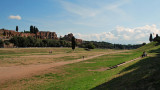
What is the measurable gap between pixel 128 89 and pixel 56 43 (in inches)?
4733

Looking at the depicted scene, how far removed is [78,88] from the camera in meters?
11.4

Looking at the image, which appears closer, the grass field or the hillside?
the hillside

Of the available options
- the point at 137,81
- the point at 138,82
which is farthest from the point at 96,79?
the point at 138,82

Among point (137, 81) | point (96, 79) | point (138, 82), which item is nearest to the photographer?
point (138, 82)

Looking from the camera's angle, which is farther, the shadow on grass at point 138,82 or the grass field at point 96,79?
the grass field at point 96,79

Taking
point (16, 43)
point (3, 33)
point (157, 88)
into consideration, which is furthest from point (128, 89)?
point (3, 33)

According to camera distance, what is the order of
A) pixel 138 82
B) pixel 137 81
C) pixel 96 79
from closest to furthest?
pixel 138 82
pixel 137 81
pixel 96 79

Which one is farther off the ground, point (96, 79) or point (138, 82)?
point (138, 82)

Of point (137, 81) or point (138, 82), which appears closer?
point (138, 82)

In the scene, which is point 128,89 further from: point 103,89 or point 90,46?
point 90,46

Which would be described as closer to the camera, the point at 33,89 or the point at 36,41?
the point at 33,89

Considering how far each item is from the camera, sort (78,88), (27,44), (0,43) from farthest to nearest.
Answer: (27,44) → (0,43) → (78,88)

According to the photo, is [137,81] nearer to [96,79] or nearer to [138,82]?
[138,82]

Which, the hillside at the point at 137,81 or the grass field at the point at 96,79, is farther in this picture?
the grass field at the point at 96,79
